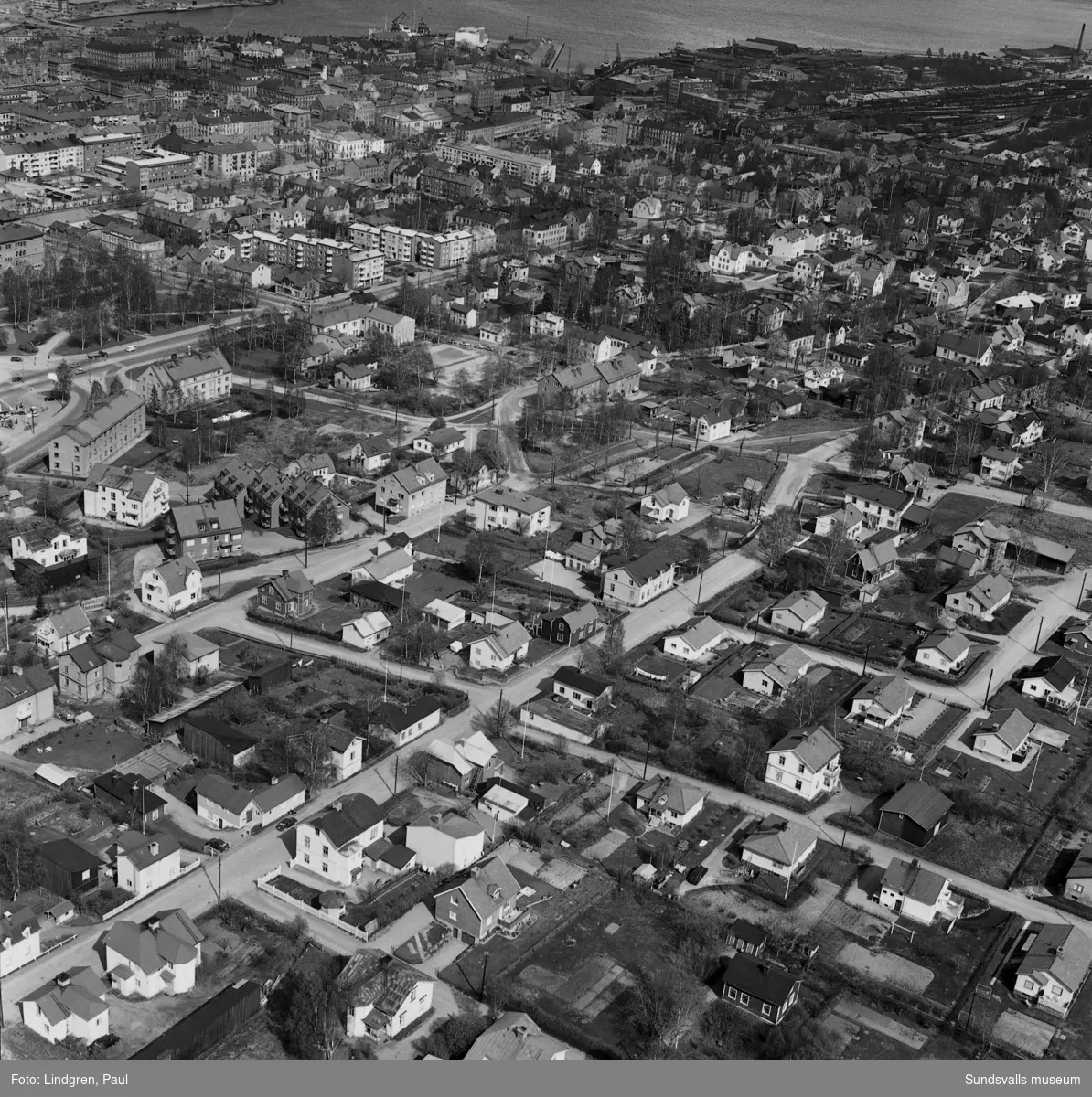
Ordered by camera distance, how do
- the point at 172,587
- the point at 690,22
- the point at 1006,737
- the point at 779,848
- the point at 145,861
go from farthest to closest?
the point at 690,22 → the point at 172,587 → the point at 1006,737 → the point at 779,848 → the point at 145,861

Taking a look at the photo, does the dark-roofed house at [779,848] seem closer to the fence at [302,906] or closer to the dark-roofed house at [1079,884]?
the dark-roofed house at [1079,884]

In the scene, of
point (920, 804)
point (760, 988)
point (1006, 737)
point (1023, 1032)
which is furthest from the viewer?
Result: point (1006, 737)

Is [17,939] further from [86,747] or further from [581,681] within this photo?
[581,681]

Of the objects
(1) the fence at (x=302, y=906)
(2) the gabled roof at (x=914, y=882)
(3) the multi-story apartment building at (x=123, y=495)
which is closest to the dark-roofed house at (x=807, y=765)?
(2) the gabled roof at (x=914, y=882)

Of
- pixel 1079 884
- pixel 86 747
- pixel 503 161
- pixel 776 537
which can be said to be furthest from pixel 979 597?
pixel 503 161

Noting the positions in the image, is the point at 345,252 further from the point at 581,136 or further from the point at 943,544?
the point at 581,136

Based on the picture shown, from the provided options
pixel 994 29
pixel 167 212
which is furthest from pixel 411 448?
pixel 994 29
